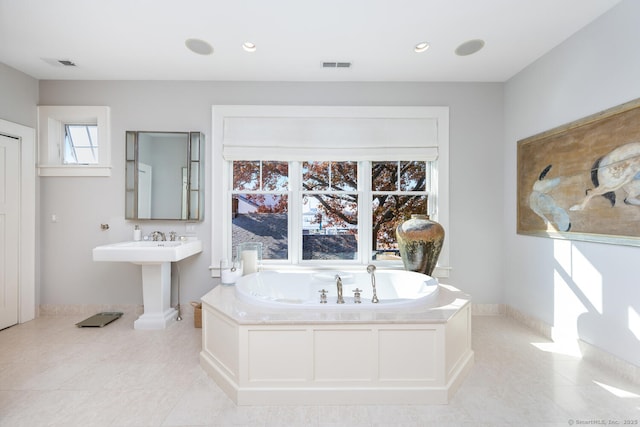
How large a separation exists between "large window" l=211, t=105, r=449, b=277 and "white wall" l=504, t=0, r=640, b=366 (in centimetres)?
70

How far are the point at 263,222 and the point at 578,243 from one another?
2871 mm

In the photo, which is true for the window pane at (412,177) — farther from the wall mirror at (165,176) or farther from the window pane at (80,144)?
the window pane at (80,144)

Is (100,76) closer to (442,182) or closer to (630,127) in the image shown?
(442,182)

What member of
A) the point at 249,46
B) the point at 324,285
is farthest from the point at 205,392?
the point at 249,46

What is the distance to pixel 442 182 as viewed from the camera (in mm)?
3334

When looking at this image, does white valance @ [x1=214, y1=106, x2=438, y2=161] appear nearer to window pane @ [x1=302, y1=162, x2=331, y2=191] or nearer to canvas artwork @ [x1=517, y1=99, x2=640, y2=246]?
window pane @ [x1=302, y1=162, x2=331, y2=191]

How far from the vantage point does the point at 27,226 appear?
316 centimetres

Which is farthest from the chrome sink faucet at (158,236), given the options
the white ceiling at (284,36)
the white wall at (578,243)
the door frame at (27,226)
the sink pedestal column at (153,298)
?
the white wall at (578,243)

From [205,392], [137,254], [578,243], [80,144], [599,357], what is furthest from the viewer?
[80,144]

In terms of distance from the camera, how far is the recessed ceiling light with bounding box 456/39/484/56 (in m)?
2.59

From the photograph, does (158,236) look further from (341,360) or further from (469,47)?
(469,47)

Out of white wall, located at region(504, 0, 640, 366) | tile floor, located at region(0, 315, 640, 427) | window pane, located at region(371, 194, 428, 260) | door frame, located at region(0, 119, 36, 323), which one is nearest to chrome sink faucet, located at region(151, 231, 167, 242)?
tile floor, located at region(0, 315, 640, 427)

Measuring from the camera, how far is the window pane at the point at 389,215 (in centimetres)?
344

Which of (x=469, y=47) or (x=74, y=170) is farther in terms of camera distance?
(x=74, y=170)
